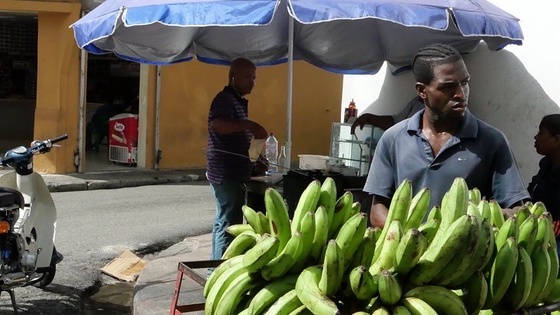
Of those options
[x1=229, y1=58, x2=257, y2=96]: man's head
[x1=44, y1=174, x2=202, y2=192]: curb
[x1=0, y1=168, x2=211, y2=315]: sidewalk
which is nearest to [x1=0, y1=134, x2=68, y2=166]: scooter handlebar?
[x1=0, y1=168, x2=211, y2=315]: sidewalk

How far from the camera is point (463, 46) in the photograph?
754cm

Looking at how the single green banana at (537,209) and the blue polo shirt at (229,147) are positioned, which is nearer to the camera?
the single green banana at (537,209)

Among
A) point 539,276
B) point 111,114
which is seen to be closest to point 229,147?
point 539,276

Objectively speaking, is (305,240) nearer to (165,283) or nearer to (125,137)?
(165,283)

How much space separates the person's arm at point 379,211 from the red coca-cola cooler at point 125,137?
11.0 m

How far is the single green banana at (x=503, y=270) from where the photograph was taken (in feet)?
8.26

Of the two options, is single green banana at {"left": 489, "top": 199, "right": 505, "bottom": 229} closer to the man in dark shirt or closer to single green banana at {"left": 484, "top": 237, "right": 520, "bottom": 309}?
single green banana at {"left": 484, "top": 237, "right": 520, "bottom": 309}

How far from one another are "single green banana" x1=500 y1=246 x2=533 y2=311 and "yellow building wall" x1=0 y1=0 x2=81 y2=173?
1099 cm

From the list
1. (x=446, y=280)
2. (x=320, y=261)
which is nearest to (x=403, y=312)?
Answer: (x=446, y=280)

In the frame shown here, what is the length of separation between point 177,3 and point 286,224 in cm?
311

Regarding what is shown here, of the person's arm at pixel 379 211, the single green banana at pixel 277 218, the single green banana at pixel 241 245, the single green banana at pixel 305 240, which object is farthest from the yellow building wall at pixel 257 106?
the single green banana at pixel 305 240

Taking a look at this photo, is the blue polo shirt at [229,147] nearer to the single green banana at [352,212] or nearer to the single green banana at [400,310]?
the single green banana at [352,212]

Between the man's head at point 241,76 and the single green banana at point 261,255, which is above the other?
the man's head at point 241,76

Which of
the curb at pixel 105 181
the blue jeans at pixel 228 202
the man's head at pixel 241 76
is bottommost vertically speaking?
the curb at pixel 105 181
